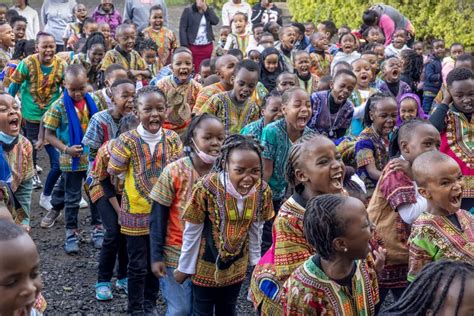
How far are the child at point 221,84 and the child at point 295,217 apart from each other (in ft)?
10.3

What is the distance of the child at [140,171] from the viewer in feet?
16.8

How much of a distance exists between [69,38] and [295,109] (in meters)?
6.82

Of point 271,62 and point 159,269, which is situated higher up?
Result: point 271,62

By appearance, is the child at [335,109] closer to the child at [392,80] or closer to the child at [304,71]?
the child at [392,80]

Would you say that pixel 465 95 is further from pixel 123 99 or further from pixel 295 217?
pixel 123 99

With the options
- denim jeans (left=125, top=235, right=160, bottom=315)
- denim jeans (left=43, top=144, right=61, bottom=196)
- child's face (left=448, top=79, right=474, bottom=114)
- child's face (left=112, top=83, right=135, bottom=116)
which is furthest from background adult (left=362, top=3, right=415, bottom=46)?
denim jeans (left=125, top=235, right=160, bottom=315)

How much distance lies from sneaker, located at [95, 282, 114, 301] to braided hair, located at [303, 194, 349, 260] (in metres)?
2.80

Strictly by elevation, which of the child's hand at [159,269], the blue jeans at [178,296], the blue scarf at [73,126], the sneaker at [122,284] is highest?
the blue scarf at [73,126]

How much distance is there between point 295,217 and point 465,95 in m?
2.34

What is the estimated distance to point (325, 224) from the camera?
3.23m

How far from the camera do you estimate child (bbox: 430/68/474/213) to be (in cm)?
534

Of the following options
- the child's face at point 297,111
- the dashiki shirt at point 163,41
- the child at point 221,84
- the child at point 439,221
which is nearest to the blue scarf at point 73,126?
the child at point 221,84

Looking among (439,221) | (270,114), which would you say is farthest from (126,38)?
(439,221)

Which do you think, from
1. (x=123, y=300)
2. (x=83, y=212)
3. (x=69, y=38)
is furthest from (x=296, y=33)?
(x=123, y=300)
